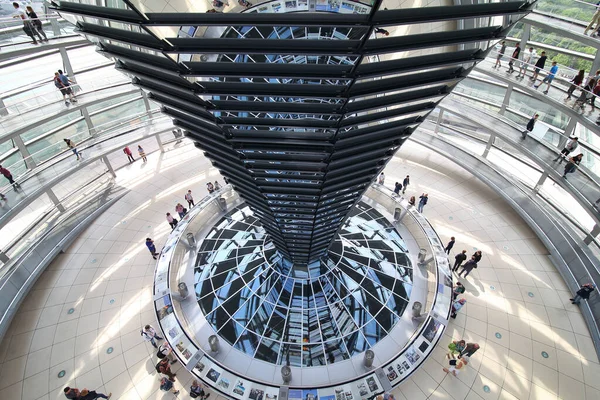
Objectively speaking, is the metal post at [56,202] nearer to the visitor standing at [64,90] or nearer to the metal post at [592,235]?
the visitor standing at [64,90]

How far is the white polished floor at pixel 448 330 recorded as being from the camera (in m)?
11.1

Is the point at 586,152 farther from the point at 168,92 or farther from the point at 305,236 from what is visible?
the point at 168,92

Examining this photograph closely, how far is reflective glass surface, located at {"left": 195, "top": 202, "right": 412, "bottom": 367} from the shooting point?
39.8 ft

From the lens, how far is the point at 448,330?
41.0 ft

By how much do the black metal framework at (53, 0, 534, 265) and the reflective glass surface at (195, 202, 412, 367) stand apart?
4.04 meters

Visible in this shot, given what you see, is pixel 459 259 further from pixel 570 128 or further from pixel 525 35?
pixel 525 35

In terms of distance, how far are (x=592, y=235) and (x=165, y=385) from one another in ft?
58.2

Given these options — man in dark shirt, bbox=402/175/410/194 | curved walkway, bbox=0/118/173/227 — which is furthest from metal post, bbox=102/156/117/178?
man in dark shirt, bbox=402/175/410/194

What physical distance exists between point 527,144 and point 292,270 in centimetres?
1289

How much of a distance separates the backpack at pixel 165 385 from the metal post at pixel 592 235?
17.4 metres

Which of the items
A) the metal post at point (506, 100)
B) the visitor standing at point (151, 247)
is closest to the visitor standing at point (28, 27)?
the visitor standing at point (151, 247)

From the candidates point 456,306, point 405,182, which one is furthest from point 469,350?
point 405,182

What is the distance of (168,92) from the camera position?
21.5ft

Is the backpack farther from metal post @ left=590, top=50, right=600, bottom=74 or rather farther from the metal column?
metal post @ left=590, top=50, right=600, bottom=74
